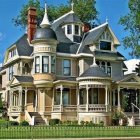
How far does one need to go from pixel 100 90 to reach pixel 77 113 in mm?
4288

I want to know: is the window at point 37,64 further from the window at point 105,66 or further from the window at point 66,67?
the window at point 105,66

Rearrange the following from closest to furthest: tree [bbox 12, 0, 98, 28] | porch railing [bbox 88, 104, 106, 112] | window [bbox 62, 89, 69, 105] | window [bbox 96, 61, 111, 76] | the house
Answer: porch railing [bbox 88, 104, 106, 112]
the house
window [bbox 62, 89, 69, 105]
window [bbox 96, 61, 111, 76]
tree [bbox 12, 0, 98, 28]

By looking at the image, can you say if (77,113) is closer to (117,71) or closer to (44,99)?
(44,99)

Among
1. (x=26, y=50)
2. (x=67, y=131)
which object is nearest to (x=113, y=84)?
(x=26, y=50)

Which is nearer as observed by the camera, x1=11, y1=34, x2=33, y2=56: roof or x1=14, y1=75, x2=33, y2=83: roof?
x1=14, y1=75, x2=33, y2=83: roof

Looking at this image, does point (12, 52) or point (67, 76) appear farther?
point (12, 52)

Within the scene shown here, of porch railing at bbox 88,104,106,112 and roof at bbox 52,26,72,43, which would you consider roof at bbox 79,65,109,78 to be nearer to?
porch railing at bbox 88,104,106,112

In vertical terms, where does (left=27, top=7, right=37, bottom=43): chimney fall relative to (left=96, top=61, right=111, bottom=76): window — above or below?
above

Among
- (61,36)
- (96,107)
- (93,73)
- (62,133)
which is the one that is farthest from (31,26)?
(62,133)

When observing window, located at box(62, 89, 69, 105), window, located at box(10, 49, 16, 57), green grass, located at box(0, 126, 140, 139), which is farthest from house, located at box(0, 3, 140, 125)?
green grass, located at box(0, 126, 140, 139)

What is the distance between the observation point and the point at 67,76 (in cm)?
4956

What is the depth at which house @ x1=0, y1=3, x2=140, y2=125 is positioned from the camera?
150ft

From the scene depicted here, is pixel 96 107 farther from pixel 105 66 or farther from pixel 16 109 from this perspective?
pixel 16 109

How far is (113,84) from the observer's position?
4819 centimetres
